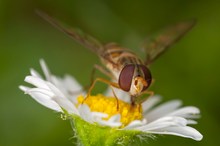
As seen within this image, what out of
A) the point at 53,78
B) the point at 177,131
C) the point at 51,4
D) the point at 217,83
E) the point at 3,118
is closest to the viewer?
the point at 177,131

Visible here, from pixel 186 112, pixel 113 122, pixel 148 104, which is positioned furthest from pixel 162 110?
pixel 113 122

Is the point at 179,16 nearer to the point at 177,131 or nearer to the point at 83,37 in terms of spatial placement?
the point at 83,37

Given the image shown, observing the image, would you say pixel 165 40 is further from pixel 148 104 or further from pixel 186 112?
pixel 186 112

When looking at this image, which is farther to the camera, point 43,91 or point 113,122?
point 43,91

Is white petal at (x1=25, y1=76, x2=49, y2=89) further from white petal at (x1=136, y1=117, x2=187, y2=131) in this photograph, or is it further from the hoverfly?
white petal at (x1=136, y1=117, x2=187, y2=131)

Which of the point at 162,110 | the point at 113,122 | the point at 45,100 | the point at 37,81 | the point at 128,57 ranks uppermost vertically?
the point at 128,57

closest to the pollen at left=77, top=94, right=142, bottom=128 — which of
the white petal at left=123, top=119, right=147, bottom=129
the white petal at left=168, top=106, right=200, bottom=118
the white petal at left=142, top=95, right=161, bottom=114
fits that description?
the white petal at left=123, top=119, right=147, bottom=129

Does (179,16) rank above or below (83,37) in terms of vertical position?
above

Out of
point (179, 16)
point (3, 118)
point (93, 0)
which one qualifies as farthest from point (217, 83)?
point (3, 118)
